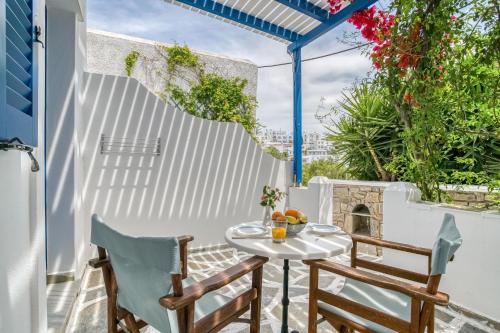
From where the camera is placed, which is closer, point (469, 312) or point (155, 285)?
point (155, 285)

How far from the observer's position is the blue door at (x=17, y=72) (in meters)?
1.04

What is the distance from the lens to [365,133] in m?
4.64

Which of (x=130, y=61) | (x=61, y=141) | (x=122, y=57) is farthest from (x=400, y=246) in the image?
(x=122, y=57)

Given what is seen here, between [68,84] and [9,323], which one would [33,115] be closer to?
[9,323]

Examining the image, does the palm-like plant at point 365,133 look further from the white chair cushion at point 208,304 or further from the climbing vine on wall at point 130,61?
the climbing vine on wall at point 130,61

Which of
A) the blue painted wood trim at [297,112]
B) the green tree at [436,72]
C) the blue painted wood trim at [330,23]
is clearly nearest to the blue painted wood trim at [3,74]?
the green tree at [436,72]

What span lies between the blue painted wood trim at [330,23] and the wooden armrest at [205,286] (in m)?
3.32

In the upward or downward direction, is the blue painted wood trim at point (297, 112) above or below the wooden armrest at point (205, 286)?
above

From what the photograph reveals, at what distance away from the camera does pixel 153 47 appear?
6.86 meters

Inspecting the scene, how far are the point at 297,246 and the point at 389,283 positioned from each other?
57cm

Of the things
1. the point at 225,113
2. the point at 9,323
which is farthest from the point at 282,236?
the point at 225,113

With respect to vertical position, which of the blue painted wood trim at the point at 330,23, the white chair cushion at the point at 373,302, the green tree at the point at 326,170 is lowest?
the white chair cushion at the point at 373,302

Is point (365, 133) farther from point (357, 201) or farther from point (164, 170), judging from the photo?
point (164, 170)

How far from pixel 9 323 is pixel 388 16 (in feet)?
12.7
